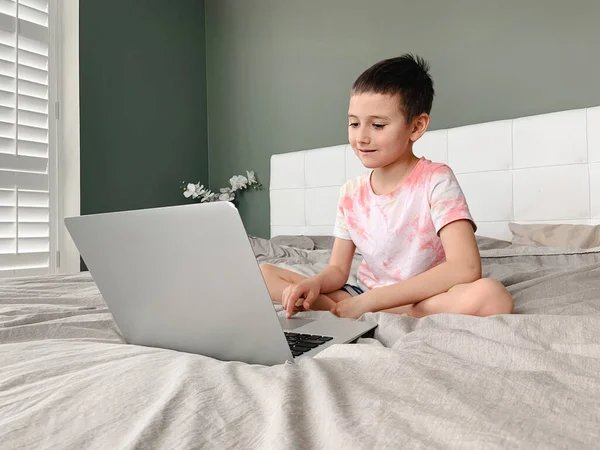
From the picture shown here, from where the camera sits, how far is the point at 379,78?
1.25 metres

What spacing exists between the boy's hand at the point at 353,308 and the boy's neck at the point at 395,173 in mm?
333

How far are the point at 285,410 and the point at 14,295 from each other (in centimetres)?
111

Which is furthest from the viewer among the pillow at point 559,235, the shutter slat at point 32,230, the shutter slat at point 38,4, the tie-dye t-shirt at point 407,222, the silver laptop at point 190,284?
the shutter slat at point 38,4

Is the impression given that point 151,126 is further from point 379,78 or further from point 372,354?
point 372,354

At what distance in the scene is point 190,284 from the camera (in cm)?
72

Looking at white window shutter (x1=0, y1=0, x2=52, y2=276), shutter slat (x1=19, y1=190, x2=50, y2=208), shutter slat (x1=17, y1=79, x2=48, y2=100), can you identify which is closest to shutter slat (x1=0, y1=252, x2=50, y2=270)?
white window shutter (x1=0, y1=0, x2=52, y2=276)

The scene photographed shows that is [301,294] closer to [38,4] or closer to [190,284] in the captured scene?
[190,284]

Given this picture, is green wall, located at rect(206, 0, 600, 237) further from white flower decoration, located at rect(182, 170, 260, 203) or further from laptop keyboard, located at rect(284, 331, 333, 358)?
laptop keyboard, located at rect(284, 331, 333, 358)

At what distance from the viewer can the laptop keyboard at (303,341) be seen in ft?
2.48

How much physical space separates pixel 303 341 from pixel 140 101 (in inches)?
116

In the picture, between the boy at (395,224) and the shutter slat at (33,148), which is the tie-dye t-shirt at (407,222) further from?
the shutter slat at (33,148)

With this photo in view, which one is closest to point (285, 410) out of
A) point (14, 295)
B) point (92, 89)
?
point (14, 295)

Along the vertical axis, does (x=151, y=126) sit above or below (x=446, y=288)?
above

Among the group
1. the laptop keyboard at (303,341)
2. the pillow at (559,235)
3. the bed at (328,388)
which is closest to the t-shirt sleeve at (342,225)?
the bed at (328,388)
